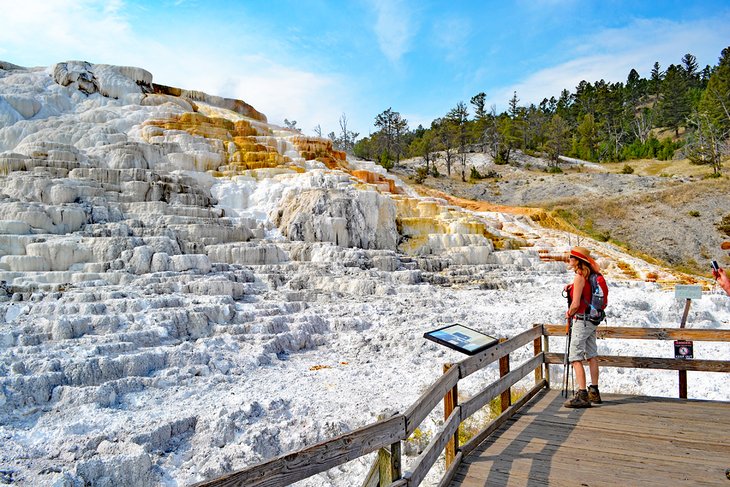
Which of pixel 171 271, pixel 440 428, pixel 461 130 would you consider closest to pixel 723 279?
pixel 440 428

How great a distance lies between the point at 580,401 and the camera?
4656 millimetres

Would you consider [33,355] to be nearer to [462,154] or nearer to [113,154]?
[113,154]

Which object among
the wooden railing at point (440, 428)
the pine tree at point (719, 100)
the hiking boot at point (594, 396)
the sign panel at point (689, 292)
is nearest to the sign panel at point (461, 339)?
the wooden railing at point (440, 428)

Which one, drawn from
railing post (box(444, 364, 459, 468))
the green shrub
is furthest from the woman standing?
the green shrub

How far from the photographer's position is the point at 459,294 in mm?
12852

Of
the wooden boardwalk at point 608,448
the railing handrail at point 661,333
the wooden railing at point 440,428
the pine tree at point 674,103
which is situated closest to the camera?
the wooden railing at point 440,428

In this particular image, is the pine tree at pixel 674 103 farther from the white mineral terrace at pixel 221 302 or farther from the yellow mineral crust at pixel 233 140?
the yellow mineral crust at pixel 233 140

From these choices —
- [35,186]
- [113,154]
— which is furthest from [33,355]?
[113,154]

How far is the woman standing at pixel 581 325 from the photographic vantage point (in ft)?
15.2

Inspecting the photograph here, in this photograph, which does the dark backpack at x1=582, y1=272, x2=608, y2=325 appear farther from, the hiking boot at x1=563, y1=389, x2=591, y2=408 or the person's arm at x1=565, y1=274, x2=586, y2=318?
the hiking boot at x1=563, y1=389, x2=591, y2=408

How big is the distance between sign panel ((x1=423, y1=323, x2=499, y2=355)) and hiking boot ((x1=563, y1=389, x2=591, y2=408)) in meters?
1.07

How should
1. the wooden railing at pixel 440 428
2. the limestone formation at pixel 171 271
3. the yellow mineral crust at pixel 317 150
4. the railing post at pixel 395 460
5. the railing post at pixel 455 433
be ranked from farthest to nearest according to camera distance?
the yellow mineral crust at pixel 317 150 < the limestone formation at pixel 171 271 < the railing post at pixel 455 433 < the railing post at pixel 395 460 < the wooden railing at pixel 440 428

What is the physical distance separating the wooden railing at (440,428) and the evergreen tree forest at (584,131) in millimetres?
40413

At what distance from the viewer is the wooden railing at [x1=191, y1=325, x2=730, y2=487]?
2098mm
